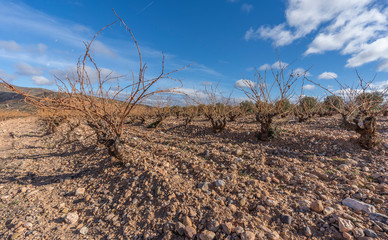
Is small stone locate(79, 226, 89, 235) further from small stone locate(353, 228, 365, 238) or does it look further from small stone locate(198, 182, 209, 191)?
small stone locate(353, 228, 365, 238)

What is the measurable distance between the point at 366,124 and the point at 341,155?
1085 mm

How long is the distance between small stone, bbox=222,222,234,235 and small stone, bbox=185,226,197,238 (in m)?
0.35

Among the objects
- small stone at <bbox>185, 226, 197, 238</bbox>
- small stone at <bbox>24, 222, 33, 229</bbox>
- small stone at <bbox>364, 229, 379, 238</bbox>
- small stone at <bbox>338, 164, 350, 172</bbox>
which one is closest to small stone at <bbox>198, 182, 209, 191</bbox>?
small stone at <bbox>185, 226, 197, 238</bbox>

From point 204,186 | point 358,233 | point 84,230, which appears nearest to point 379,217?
point 358,233

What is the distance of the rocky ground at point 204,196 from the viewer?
1.86 meters

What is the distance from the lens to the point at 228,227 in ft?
5.87

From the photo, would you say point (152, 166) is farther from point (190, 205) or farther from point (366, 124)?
point (366, 124)

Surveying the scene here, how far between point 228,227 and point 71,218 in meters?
2.22

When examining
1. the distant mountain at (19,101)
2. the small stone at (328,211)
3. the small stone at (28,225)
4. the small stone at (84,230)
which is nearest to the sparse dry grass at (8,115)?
the distant mountain at (19,101)

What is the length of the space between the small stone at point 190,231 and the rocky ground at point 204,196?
12 mm

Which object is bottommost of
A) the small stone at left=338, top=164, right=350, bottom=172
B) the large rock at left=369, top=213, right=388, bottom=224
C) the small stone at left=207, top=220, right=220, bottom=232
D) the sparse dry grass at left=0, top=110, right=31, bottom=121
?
the sparse dry grass at left=0, top=110, right=31, bottom=121

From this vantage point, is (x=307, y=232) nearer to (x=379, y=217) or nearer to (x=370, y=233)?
(x=370, y=233)

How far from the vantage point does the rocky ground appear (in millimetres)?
1856

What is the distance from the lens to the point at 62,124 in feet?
31.3
